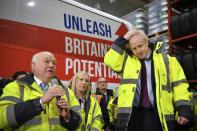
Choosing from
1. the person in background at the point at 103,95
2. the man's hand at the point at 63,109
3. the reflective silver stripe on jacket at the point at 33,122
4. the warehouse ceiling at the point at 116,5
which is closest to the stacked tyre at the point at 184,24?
the person in background at the point at 103,95

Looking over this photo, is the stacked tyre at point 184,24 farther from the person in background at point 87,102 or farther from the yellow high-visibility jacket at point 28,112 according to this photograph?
the yellow high-visibility jacket at point 28,112

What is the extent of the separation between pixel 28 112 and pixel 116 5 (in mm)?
5726

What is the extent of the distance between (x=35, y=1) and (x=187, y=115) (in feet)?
7.39

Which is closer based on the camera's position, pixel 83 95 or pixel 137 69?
pixel 137 69

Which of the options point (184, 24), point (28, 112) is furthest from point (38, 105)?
point (184, 24)

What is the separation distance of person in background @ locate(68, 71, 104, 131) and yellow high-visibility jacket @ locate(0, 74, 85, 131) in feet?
2.79

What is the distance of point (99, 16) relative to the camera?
139 inches

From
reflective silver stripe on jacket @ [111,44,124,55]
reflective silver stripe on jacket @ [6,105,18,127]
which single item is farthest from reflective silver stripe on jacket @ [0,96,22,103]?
reflective silver stripe on jacket @ [111,44,124,55]

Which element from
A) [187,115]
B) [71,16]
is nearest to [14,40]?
[71,16]

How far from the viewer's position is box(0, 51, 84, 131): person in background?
60.7 inches

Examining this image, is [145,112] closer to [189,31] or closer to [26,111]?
[26,111]

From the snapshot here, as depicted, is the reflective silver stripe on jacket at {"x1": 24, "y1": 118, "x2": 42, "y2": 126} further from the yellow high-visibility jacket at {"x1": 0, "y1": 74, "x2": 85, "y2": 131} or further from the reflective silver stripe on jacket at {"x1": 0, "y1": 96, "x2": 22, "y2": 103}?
the reflective silver stripe on jacket at {"x1": 0, "y1": 96, "x2": 22, "y2": 103}

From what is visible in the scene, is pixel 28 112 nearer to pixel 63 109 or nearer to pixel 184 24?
pixel 63 109

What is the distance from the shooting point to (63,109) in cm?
165
